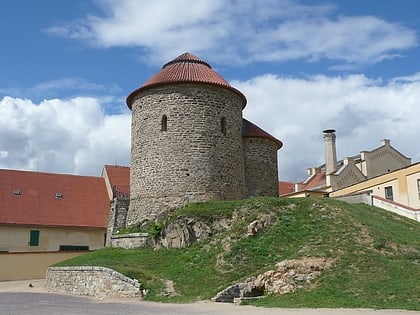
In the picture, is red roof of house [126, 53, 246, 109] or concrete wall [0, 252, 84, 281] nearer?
red roof of house [126, 53, 246, 109]

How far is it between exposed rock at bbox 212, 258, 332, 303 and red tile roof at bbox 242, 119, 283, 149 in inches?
556

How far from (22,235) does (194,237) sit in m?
15.5

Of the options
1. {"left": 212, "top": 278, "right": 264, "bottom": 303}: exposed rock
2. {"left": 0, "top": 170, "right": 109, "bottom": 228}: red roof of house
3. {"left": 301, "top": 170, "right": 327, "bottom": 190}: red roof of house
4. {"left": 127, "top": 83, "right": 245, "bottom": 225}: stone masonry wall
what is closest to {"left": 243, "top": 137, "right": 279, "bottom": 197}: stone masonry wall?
{"left": 127, "top": 83, "right": 245, "bottom": 225}: stone masonry wall

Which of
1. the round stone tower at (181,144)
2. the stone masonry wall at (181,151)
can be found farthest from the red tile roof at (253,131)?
the stone masonry wall at (181,151)

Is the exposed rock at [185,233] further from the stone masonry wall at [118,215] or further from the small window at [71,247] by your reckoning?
the small window at [71,247]

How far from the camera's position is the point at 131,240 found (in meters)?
26.9

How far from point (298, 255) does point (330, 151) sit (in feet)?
104

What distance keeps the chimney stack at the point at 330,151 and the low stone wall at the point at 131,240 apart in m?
27.6

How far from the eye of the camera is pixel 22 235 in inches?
1342

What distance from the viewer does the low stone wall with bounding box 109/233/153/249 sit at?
26.2 meters

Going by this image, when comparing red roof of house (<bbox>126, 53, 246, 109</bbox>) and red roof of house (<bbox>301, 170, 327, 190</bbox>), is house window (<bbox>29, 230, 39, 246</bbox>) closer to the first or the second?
red roof of house (<bbox>126, 53, 246, 109</bbox>)

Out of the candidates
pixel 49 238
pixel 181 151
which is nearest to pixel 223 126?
A: pixel 181 151

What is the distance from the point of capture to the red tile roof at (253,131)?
32031 mm

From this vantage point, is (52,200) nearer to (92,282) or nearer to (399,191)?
(92,282)
